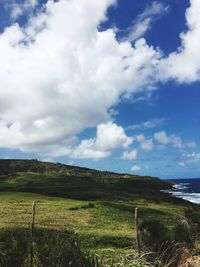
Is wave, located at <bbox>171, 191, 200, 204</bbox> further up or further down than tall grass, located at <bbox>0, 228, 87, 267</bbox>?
further up

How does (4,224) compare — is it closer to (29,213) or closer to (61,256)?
(29,213)

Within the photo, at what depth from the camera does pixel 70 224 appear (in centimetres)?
3816

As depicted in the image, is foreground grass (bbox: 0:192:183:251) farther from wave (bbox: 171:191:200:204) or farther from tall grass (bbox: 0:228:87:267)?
wave (bbox: 171:191:200:204)

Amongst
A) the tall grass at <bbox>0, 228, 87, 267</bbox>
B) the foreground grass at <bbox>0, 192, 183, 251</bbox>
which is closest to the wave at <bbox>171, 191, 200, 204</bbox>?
the foreground grass at <bbox>0, 192, 183, 251</bbox>

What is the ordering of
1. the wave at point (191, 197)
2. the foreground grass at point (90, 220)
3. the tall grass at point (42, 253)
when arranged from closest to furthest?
the tall grass at point (42, 253) → the foreground grass at point (90, 220) → the wave at point (191, 197)

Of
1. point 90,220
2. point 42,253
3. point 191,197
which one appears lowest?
point 42,253

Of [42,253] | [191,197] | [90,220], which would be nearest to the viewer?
[42,253]

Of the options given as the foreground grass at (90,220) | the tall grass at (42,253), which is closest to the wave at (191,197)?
the foreground grass at (90,220)

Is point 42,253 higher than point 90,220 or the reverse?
the reverse

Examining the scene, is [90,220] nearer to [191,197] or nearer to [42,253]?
[42,253]

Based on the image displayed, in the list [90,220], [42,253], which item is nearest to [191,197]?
[90,220]

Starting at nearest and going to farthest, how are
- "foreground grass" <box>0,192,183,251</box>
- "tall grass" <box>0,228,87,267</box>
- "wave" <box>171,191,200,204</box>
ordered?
"tall grass" <box>0,228,87,267</box> < "foreground grass" <box>0,192,183,251</box> < "wave" <box>171,191,200,204</box>

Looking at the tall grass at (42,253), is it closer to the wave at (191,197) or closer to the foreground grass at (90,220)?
the foreground grass at (90,220)

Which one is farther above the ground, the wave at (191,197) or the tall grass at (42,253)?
the wave at (191,197)
